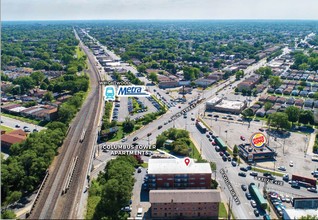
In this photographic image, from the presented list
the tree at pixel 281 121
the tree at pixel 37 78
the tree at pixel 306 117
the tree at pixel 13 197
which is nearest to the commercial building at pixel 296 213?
the tree at pixel 281 121

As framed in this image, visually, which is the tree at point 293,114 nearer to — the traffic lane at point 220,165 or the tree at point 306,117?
the tree at point 306,117

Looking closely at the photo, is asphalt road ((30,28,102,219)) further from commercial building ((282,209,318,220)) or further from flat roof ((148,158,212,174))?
commercial building ((282,209,318,220))

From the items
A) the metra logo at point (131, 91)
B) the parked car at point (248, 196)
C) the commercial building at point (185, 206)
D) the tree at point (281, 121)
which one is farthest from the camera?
the metra logo at point (131, 91)

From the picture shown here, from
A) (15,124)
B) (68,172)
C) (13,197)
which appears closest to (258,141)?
(68,172)

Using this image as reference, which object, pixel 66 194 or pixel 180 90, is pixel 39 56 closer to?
pixel 180 90

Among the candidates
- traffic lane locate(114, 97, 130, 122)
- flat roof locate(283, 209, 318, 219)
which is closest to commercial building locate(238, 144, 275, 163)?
flat roof locate(283, 209, 318, 219)

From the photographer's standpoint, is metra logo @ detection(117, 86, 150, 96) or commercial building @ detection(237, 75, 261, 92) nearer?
metra logo @ detection(117, 86, 150, 96)

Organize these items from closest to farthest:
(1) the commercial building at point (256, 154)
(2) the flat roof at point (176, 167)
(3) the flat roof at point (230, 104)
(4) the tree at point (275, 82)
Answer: (2) the flat roof at point (176, 167), (1) the commercial building at point (256, 154), (3) the flat roof at point (230, 104), (4) the tree at point (275, 82)

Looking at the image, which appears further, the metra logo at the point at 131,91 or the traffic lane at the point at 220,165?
the metra logo at the point at 131,91
